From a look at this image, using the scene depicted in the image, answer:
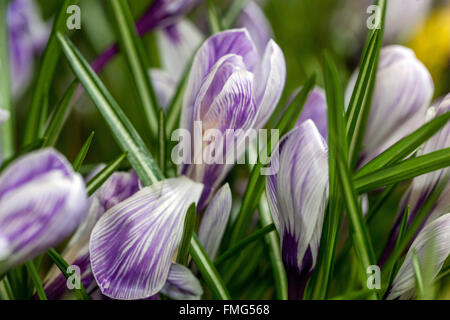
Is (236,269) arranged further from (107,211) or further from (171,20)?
(171,20)

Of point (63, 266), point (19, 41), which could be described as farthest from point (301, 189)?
point (19, 41)

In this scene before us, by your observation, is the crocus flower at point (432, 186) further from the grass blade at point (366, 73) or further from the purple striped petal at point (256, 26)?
the purple striped petal at point (256, 26)

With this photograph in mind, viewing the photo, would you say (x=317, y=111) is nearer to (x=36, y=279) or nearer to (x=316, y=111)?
(x=316, y=111)

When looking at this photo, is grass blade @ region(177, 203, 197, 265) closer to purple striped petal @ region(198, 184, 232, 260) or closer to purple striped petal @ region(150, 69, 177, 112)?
purple striped petal @ region(198, 184, 232, 260)

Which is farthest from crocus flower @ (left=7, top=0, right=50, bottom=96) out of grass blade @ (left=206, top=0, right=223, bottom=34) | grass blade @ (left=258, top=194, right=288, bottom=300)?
grass blade @ (left=258, top=194, right=288, bottom=300)

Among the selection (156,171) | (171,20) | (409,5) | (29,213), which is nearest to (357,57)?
(409,5)

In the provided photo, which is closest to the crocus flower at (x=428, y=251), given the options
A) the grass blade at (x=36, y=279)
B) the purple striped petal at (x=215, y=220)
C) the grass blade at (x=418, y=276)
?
the grass blade at (x=418, y=276)
